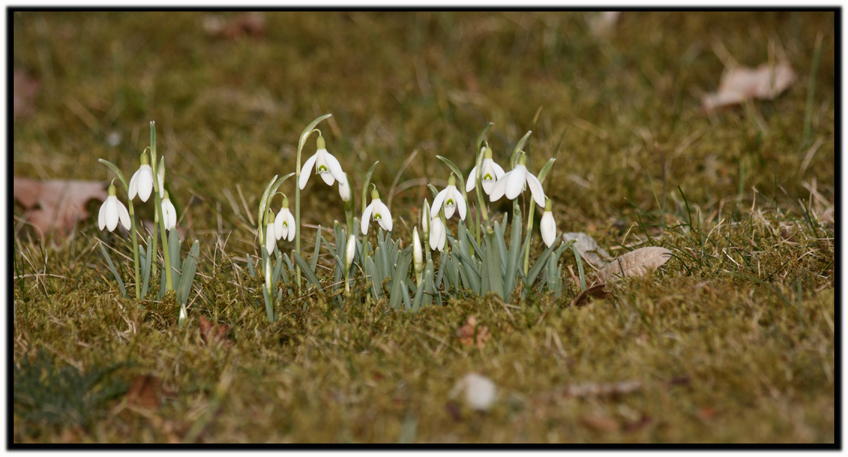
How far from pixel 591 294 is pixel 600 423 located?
698mm

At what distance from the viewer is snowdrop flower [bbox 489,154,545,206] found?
2.05 metres

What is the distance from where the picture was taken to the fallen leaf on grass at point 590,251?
264cm

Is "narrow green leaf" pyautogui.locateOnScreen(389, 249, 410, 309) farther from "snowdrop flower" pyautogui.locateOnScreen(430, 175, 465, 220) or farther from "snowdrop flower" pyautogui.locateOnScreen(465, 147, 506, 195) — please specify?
"snowdrop flower" pyautogui.locateOnScreen(465, 147, 506, 195)

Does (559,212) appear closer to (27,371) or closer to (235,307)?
(235,307)

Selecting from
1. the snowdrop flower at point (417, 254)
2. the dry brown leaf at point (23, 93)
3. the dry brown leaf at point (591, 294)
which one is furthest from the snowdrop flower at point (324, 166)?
the dry brown leaf at point (23, 93)

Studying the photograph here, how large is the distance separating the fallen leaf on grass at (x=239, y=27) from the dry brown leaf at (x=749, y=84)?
10.9ft

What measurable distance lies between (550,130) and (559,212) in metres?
0.81

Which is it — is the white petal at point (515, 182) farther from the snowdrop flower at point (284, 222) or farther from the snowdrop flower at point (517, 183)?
the snowdrop flower at point (284, 222)

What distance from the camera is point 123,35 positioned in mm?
5312

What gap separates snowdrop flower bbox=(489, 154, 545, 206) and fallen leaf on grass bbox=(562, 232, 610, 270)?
563 mm

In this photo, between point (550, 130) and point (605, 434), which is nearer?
point (605, 434)

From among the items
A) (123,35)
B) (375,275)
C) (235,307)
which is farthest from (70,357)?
(123,35)

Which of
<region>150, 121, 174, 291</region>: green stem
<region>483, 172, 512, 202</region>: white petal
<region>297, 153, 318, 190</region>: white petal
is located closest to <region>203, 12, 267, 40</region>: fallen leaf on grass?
<region>150, 121, 174, 291</region>: green stem

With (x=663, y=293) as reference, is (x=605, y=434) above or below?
below
